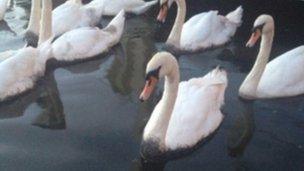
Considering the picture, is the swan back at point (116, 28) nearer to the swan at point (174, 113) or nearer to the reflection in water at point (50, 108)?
the reflection in water at point (50, 108)

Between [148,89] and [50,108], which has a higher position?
[148,89]

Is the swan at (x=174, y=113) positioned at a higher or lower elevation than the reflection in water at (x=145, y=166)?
higher

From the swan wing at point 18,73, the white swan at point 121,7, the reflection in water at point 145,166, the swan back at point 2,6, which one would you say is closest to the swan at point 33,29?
the swan back at point 2,6

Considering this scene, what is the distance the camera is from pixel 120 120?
339 inches

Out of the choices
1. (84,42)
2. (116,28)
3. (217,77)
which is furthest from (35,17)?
(217,77)

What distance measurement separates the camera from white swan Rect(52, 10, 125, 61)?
10393 millimetres

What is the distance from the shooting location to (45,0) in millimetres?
10648

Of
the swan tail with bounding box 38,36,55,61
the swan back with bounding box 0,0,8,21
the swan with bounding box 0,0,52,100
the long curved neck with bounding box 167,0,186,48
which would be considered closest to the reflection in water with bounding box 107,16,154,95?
the long curved neck with bounding box 167,0,186,48

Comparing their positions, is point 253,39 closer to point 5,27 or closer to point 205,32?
point 205,32

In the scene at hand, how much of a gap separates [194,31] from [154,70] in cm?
414

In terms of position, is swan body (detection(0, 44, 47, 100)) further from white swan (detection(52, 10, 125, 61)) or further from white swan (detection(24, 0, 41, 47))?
white swan (detection(24, 0, 41, 47))

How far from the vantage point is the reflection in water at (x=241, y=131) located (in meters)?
7.98

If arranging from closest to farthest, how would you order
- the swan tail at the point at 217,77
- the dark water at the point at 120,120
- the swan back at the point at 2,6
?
the dark water at the point at 120,120, the swan tail at the point at 217,77, the swan back at the point at 2,6

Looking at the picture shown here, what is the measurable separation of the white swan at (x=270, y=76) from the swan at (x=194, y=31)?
1.99 metres
